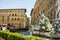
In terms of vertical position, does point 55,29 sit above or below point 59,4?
below

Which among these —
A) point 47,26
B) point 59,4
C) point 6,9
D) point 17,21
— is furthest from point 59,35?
point 6,9

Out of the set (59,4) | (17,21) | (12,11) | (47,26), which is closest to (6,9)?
(12,11)

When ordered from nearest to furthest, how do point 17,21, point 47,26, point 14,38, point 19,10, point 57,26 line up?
point 14,38 → point 57,26 → point 47,26 → point 17,21 → point 19,10

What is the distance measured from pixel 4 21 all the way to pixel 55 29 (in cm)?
8688

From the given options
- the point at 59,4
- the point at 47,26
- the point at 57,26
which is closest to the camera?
the point at 57,26

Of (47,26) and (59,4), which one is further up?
(59,4)

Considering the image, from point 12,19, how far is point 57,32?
86050mm

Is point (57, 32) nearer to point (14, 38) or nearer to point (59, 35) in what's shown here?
point (59, 35)

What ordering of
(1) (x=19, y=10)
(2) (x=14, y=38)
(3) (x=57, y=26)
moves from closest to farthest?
1. (2) (x=14, y=38)
2. (3) (x=57, y=26)
3. (1) (x=19, y=10)

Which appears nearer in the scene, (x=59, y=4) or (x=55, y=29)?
(x=55, y=29)

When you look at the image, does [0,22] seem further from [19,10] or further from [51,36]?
[51,36]

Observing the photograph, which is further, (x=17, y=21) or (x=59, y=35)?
(x=17, y=21)

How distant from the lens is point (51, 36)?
16094 mm

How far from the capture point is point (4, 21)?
103m
